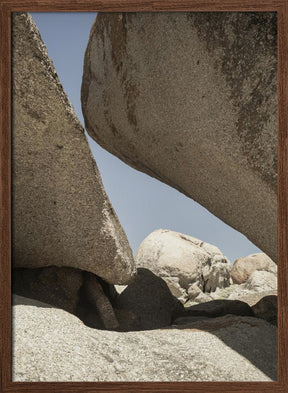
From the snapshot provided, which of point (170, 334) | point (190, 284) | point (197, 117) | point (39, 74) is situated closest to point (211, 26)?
point (197, 117)

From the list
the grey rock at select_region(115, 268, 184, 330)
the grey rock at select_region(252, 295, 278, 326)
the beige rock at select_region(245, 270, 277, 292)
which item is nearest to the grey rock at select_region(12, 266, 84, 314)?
the grey rock at select_region(115, 268, 184, 330)

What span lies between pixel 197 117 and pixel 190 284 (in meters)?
6.55

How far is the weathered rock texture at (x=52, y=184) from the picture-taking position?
2.61m

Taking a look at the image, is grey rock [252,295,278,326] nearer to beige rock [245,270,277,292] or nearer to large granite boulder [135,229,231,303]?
large granite boulder [135,229,231,303]

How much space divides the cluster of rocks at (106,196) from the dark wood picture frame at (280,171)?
10 centimetres

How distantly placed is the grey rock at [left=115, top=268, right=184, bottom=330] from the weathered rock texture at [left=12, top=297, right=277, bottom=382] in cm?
154

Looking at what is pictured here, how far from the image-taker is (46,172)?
3189 millimetres

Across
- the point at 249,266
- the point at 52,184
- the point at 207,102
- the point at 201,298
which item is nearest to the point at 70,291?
the point at 52,184

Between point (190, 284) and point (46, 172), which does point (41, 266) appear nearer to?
point (46, 172)

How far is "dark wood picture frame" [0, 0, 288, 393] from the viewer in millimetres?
2113

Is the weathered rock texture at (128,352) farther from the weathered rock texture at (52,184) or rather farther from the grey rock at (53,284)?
the grey rock at (53,284)

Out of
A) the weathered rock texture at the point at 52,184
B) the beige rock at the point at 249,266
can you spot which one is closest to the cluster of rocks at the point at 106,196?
the weathered rock texture at the point at 52,184

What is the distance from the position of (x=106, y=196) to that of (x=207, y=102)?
1.34 m

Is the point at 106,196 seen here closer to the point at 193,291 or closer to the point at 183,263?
the point at 183,263
